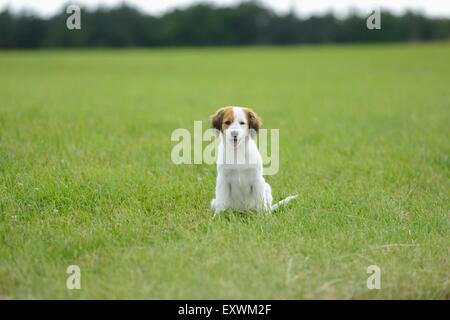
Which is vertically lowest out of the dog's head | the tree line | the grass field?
the grass field

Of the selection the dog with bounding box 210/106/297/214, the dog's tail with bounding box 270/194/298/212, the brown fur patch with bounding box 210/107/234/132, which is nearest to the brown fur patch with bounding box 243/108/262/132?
the dog with bounding box 210/106/297/214

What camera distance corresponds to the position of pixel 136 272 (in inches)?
156

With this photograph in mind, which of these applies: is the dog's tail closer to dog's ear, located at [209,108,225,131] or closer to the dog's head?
the dog's head

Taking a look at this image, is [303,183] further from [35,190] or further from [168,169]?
[35,190]

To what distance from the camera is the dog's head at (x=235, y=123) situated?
16.0 ft

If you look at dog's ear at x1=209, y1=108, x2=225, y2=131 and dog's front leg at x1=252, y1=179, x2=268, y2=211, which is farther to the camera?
dog's front leg at x1=252, y1=179, x2=268, y2=211

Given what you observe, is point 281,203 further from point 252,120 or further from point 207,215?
point 252,120

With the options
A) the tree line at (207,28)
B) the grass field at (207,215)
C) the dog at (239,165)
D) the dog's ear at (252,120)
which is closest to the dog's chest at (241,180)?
the dog at (239,165)

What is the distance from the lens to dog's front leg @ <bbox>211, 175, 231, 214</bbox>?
519cm

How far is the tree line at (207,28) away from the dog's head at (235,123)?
6352 centimetres

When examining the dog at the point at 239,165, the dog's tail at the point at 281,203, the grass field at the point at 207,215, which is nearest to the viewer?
the grass field at the point at 207,215

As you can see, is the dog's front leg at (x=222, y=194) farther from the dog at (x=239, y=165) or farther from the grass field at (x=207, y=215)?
the grass field at (x=207, y=215)

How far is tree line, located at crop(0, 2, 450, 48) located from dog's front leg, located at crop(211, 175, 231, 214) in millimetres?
63671
